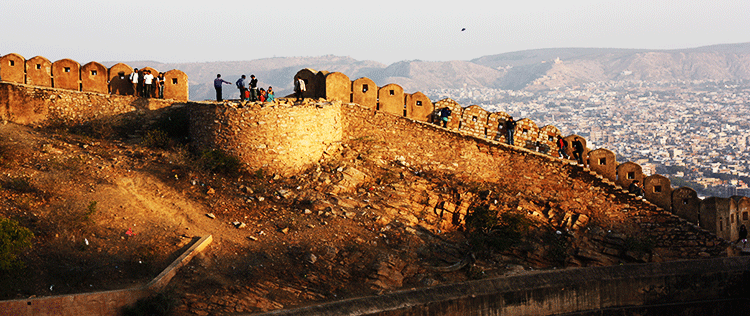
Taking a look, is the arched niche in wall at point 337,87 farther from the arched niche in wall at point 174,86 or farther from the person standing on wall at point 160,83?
the person standing on wall at point 160,83

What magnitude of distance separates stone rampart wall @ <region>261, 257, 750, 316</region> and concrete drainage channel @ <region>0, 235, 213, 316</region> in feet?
7.43

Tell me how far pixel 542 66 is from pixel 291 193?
157669 millimetres

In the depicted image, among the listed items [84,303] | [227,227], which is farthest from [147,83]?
[84,303]

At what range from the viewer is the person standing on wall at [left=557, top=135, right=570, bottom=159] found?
51.2 ft

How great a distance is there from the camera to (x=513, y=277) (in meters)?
11.9

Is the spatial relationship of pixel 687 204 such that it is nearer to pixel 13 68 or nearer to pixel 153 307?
pixel 153 307

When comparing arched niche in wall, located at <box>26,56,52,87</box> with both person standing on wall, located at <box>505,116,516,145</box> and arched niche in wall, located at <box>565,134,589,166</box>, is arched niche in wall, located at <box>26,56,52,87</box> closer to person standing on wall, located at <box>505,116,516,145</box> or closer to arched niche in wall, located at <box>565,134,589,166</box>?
person standing on wall, located at <box>505,116,516,145</box>

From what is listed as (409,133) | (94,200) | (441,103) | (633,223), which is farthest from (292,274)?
(633,223)

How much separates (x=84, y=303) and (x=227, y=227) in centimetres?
327

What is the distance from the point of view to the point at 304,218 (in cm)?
1277

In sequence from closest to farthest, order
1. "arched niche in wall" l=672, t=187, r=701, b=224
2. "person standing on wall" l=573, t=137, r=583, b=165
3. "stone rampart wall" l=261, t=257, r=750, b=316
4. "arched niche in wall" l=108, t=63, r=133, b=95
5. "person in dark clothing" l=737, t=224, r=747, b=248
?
"stone rampart wall" l=261, t=257, r=750, b=316
"arched niche in wall" l=672, t=187, r=701, b=224
"person in dark clothing" l=737, t=224, r=747, b=248
"person standing on wall" l=573, t=137, r=583, b=165
"arched niche in wall" l=108, t=63, r=133, b=95

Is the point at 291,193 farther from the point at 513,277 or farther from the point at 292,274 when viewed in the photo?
the point at 513,277

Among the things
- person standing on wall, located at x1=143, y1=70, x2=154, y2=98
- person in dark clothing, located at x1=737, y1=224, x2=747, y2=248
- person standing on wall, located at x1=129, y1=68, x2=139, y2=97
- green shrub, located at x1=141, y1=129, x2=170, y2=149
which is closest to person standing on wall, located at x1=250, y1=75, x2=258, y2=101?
green shrub, located at x1=141, y1=129, x2=170, y2=149

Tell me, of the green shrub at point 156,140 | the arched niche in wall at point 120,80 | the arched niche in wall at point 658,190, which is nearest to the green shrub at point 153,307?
the green shrub at point 156,140
